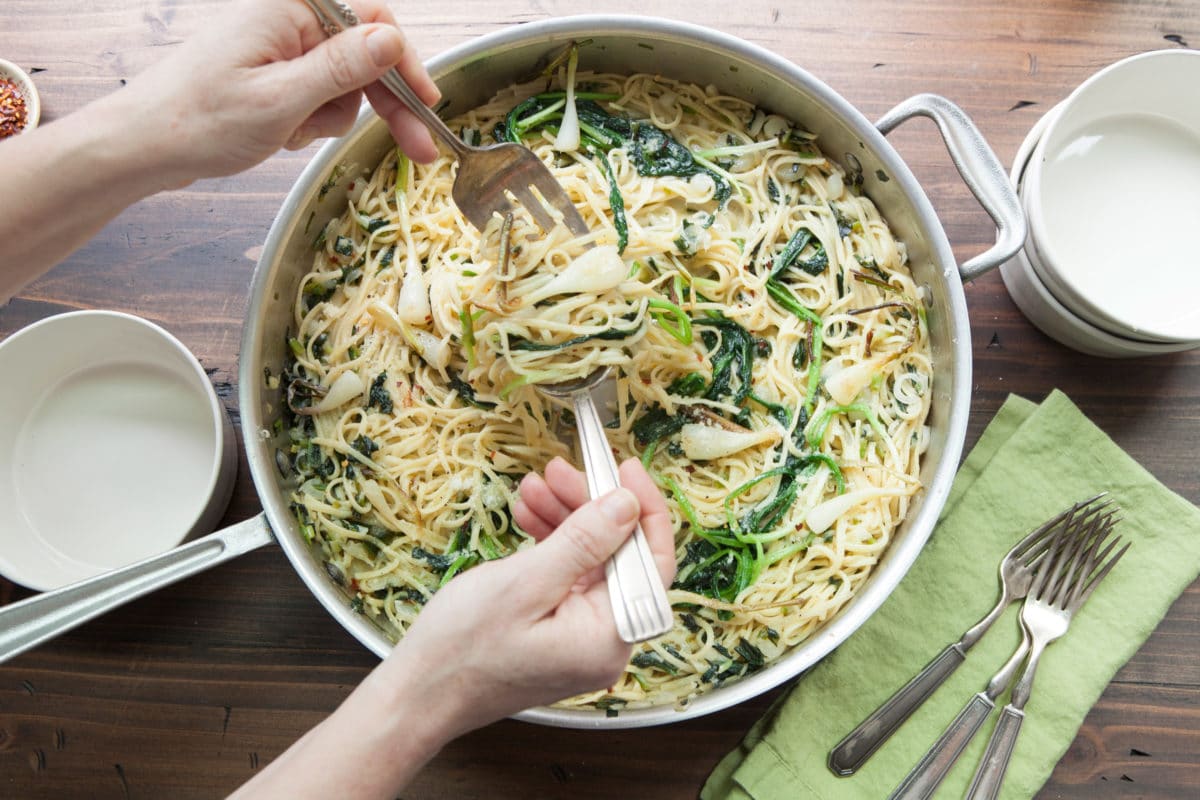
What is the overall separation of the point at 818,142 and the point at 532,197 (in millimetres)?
990

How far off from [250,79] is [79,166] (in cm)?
52

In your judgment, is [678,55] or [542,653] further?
[678,55]

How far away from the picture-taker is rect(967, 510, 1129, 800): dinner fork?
2.55 m

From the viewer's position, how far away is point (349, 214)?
2.66m

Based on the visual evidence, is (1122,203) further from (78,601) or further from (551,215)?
(78,601)

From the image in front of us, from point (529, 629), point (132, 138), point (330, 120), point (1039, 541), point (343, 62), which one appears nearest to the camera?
point (529, 629)

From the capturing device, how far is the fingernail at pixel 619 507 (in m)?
1.79

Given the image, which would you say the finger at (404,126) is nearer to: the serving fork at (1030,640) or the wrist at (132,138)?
the wrist at (132,138)

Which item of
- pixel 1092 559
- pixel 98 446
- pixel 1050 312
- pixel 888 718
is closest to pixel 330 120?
pixel 98 446

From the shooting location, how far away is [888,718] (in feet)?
8.49

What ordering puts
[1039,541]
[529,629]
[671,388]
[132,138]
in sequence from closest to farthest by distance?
[529,629] < [132,138] < [671,388] < [1039,541]

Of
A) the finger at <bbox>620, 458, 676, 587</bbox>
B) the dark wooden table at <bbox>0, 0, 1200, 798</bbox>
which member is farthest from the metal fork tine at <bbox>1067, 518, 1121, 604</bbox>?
the finger at <bbox>620, 458, 676, 587</bbox>

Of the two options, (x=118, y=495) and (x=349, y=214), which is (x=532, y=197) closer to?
(x=349, y=214)

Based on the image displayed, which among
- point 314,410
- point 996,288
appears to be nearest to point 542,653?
point 314,410
